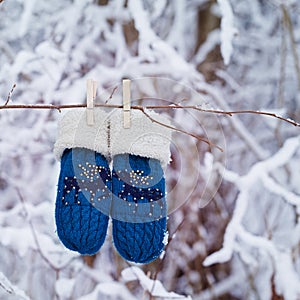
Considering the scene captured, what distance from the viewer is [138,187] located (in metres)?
0.82

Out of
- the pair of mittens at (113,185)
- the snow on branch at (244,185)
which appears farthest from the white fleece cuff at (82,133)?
the snow on branch at (244,185)

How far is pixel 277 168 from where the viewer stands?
59.5 inches

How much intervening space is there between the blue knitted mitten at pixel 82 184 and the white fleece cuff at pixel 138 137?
0.8 inches

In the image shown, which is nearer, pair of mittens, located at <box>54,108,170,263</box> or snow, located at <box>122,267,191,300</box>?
pair of mittens, located at <box>54,108,170,263</box>

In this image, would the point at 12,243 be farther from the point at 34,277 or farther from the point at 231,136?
the point at 231,136

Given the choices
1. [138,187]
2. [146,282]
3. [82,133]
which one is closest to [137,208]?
[138,187]

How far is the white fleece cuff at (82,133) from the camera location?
32.7 inches

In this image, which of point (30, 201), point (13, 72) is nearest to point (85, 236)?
point (30, 201)

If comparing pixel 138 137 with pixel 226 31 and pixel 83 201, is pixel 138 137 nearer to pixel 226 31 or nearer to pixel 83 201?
pixel 83 201

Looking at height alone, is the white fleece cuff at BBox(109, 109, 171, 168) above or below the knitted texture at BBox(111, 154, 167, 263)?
above

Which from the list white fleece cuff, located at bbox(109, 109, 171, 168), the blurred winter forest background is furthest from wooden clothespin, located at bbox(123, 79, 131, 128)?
the blurred winter forest background

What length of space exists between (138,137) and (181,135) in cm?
62

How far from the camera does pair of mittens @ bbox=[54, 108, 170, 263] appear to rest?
0.81m

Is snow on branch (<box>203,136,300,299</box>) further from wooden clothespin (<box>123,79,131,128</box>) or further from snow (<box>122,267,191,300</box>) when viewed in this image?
wooden clothespin (<box>123,79,131,128</box>)
